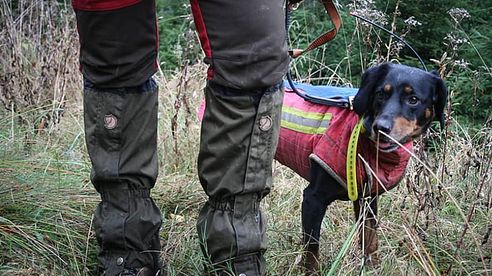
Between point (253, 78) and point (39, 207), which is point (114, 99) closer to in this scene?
point (253, 78)

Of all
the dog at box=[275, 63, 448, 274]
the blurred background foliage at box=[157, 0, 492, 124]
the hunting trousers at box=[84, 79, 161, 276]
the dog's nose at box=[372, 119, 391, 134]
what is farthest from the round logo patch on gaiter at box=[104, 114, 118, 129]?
the blurred background foliage at box=[157, 0, 492, 124]

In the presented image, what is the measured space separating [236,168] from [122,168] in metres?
0.39

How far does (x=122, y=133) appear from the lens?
204 centimetres

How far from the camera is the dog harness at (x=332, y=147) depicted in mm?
2455

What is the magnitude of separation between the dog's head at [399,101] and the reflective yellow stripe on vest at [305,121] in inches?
6.4

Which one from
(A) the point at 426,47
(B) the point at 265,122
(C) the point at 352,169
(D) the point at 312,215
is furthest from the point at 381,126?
(A) the point at 426,47

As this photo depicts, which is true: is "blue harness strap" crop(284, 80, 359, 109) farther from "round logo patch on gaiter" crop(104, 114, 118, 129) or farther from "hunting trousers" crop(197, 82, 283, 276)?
"round logo patch on gaiter" crop(104, 114, 118, 129)

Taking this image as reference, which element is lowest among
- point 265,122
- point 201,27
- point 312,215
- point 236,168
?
point 312,215

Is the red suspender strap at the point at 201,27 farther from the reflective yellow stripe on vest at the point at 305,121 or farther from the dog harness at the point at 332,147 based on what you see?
the reflective yellow stripe on vest at the point at 305,121

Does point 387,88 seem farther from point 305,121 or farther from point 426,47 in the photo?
point 426,47

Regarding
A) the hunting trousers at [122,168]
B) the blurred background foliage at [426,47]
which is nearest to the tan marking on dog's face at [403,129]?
the hunting trousers at [122,168]

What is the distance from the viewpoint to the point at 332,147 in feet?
8.19

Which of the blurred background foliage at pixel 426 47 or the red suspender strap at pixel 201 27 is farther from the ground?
the red suspender strap at pixel 201 27

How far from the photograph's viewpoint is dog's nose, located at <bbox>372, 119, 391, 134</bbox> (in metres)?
2.38
